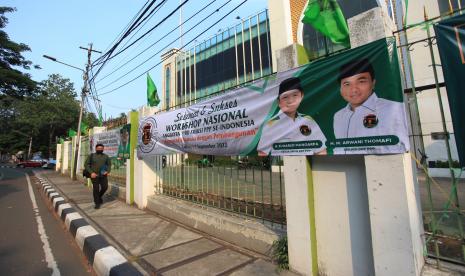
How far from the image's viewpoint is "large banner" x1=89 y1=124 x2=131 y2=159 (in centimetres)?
757

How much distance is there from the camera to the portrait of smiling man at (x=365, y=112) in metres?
2.36

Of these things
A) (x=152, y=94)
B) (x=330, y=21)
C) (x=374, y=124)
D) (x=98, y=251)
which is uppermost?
(x=152, y=94)

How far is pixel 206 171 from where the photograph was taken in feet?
16.6

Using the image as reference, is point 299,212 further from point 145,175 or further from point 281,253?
point 145,175

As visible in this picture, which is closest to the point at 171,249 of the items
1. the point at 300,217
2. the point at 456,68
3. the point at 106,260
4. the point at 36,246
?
the point at 106,260

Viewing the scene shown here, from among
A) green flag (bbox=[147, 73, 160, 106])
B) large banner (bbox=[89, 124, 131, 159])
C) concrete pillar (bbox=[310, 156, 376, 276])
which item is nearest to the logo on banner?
green flag (bbox=[147, 73, 160, 106])

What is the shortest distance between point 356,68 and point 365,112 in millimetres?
444

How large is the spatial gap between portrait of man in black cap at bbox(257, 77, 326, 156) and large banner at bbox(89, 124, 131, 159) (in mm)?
5112

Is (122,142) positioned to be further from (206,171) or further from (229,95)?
(229,95)

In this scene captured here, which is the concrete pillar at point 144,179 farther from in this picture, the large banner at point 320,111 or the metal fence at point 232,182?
the large banner at point 320,111

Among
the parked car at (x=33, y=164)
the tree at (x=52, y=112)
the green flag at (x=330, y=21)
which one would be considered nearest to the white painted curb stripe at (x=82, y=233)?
the green flag at (x=330, y=21)

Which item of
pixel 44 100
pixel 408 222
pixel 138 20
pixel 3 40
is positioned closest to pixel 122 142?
pixel 138 20

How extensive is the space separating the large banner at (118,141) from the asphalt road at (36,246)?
2262 mm

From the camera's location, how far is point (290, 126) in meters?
3.19
